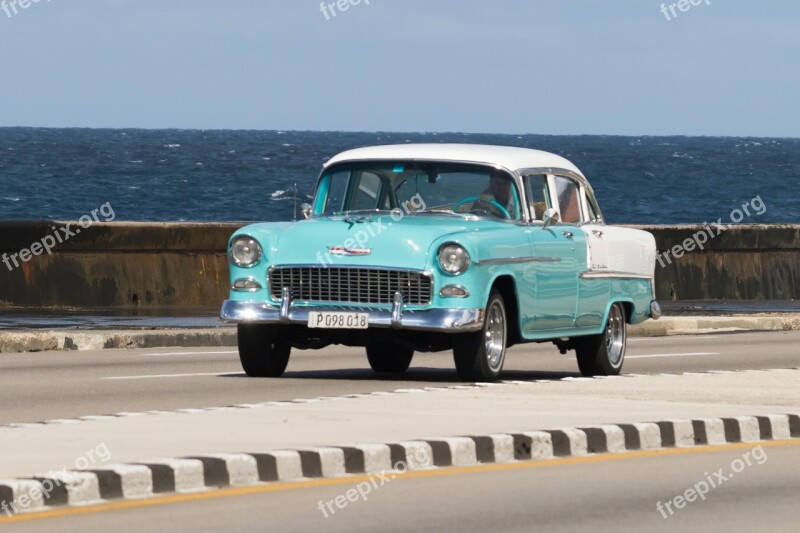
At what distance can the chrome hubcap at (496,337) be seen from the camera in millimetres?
16109

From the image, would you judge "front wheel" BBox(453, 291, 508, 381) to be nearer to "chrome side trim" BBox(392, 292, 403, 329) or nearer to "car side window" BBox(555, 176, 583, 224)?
"chrome side trim" BBox(392, 292, 403, 329)

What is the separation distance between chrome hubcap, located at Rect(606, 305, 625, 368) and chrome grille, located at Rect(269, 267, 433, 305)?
2.91 meters

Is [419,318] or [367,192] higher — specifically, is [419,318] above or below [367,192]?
below

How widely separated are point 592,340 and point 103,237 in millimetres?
10861

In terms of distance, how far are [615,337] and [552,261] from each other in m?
1.67

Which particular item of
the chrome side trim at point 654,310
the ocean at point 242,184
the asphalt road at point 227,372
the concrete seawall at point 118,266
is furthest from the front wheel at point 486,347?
the ocean at point 242,184

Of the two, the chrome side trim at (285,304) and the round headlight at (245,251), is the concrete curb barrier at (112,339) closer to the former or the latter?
the round headlight at (245,251)

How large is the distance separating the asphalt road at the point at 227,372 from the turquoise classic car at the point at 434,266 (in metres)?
0.43

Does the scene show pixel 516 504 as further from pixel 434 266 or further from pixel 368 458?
pixel 434 266

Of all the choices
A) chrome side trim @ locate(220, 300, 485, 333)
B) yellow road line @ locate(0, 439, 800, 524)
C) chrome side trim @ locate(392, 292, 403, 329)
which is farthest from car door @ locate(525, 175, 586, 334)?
yellow road line @ locate(0, 439, 800, 524)

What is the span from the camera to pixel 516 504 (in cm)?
969

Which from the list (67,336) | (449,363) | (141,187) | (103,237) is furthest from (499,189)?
(141,187)

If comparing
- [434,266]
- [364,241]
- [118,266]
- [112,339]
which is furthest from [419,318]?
[118,266]

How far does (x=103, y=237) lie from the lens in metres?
27.2
